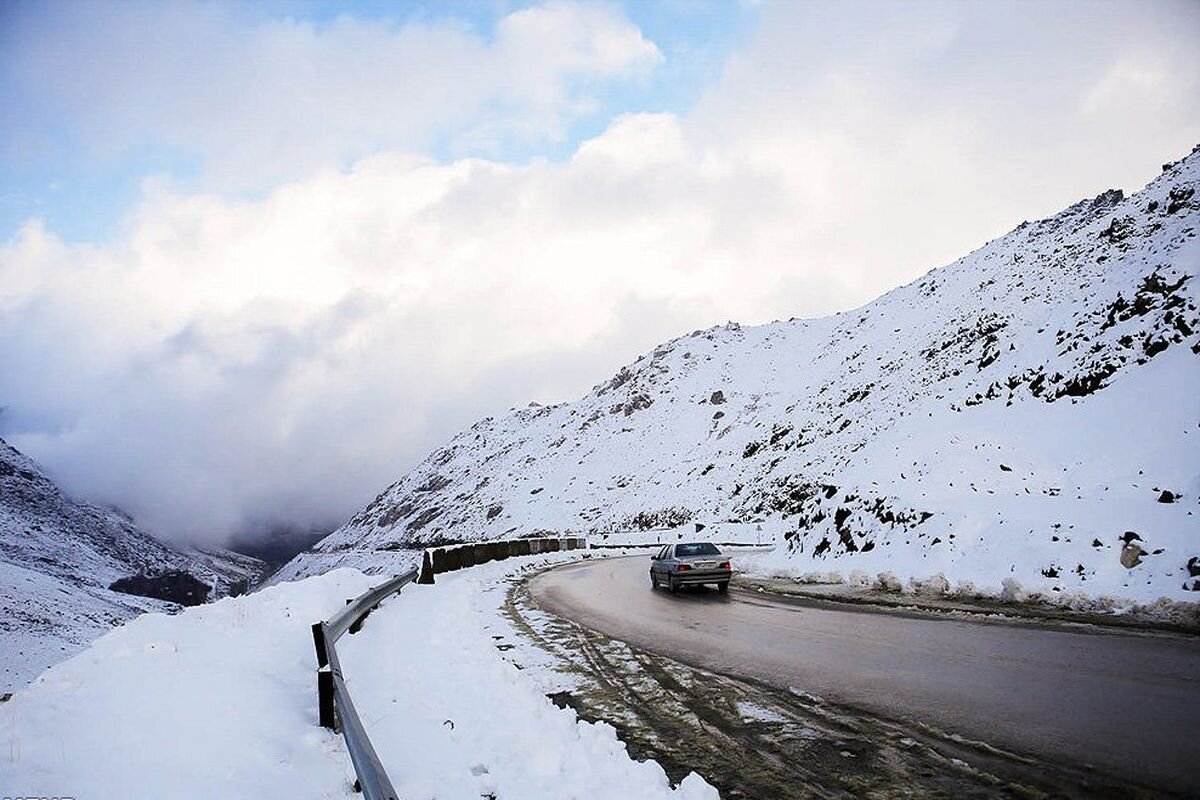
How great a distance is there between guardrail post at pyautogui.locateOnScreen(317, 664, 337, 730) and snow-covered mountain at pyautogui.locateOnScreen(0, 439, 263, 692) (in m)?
26.5

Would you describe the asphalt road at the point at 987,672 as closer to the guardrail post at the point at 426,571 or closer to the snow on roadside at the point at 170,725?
the snow on roadside at the point at 170,725

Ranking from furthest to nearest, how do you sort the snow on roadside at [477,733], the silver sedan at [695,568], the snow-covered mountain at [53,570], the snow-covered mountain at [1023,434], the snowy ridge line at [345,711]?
1. the snow-covered mountain at [53,570]
2. the silver sedan at [695,568]
3. the snow-covered mountain at [1023,434]
4. the snow on roadside at [477,733]
5. the snowy ridge line at [345,711]

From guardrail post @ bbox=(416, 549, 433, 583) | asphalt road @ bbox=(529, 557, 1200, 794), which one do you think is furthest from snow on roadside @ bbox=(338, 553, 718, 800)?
guardrail post @ bbox=(416, 549, 433, 583)

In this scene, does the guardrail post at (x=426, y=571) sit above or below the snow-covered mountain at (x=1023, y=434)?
below

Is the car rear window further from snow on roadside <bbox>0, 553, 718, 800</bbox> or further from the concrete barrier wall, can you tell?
snow on roadside <bbox>0, 553, 718, 800</bbox>

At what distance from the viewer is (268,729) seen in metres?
5.57

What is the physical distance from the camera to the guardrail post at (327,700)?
19.6ft

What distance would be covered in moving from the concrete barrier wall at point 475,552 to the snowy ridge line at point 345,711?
1184 cm

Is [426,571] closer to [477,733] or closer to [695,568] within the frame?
[695,568]

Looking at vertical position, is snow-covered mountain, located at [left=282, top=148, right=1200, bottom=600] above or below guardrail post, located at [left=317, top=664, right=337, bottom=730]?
above

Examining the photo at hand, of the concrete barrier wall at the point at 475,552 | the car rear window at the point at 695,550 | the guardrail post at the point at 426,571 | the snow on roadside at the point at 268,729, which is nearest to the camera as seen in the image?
the snow on roadside at the point at 268,729

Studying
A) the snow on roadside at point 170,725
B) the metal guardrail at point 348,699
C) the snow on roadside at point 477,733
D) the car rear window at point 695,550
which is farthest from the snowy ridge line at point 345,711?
the car rear window at point 695,550

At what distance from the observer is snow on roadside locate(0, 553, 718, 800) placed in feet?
14.1

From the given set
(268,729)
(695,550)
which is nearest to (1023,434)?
(695,550)
